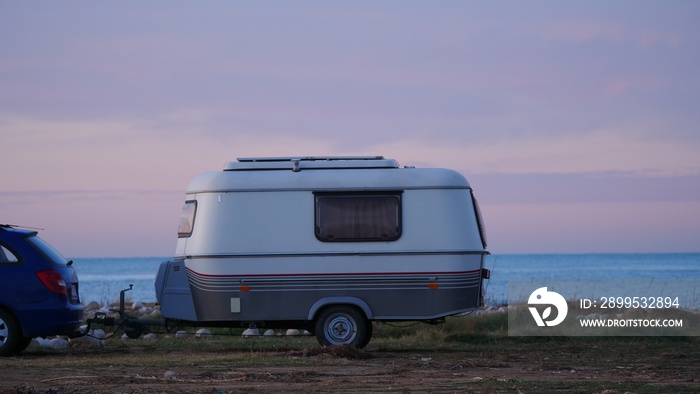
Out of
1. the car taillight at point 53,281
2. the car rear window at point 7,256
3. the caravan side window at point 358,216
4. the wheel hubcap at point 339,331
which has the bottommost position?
the wheel hubcap at point 339,331

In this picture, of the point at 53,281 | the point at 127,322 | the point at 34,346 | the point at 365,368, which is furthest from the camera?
the point at 34,346

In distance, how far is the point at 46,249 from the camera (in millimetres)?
14445

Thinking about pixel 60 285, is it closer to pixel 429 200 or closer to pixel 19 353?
pixel 19 353

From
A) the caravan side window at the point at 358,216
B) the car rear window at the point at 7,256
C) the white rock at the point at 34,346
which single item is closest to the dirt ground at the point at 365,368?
the white rock at the point at 34,346

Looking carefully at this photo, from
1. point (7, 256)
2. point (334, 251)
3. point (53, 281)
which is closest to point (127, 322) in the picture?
point (53, 281)

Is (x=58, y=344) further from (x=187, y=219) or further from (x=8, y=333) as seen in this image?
(x=187, y=219)

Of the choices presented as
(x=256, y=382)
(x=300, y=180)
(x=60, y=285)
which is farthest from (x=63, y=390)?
(x=300, y=180)

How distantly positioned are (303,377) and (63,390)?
267 centimetres

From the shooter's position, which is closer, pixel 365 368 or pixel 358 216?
pixel 365 368

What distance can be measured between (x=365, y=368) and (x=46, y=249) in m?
5.29

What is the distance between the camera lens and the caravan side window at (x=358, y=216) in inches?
565

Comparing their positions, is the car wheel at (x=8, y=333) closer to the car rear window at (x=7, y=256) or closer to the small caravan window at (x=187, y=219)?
the car rear window at (x=7, y=256)

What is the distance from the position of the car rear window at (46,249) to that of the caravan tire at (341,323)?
12.8 ft

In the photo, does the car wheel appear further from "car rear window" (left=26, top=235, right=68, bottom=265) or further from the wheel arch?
the wheel arch
